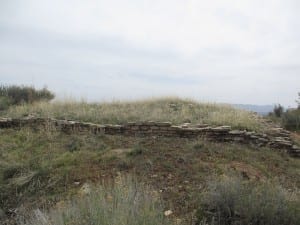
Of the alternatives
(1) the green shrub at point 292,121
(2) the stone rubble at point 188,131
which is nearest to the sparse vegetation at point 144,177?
(2) the stone rubble at point 188,131

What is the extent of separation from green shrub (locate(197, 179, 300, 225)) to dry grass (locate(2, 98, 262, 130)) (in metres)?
5.05

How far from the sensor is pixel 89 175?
6090 millimetres

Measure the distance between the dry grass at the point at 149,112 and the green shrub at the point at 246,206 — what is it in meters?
5.05

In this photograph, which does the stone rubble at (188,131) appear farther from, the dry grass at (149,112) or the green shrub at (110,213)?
the green shrub at (110,213)

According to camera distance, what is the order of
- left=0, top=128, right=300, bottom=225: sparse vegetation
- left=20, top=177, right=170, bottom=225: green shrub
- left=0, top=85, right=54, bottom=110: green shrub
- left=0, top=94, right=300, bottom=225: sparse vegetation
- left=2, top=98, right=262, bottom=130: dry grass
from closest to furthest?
left=20, top=177, right=170, bottom=225: green shrub < left=0, top=94, right=300, bottom=225: sparse vegetation < left=0, top=128, right=300, bottom=225: sparse vegetation < left=2, top=98, right=262, bottom=130: dry grass < left=0, top=85, right=54, bottom=110: green shrub

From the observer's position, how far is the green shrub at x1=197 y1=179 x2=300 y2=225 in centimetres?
405

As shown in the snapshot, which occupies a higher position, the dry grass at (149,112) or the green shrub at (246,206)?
the dry grass at (149,112)

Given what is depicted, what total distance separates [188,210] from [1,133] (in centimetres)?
636

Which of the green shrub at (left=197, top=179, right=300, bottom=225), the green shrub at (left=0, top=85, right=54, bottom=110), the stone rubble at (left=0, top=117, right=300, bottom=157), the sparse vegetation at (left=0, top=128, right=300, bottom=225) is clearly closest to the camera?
the green shrub at (left=197, top=179, right=300, bottom=225)

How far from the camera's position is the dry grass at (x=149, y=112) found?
1018 cm

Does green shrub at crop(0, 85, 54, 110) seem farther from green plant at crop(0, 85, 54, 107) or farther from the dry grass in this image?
the dry grass

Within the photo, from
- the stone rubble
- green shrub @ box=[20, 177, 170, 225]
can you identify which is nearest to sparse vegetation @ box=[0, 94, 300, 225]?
green shrub @ box=[20, 177, 170, 225]

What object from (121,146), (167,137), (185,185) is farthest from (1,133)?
(185,185)

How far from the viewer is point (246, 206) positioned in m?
4.19
